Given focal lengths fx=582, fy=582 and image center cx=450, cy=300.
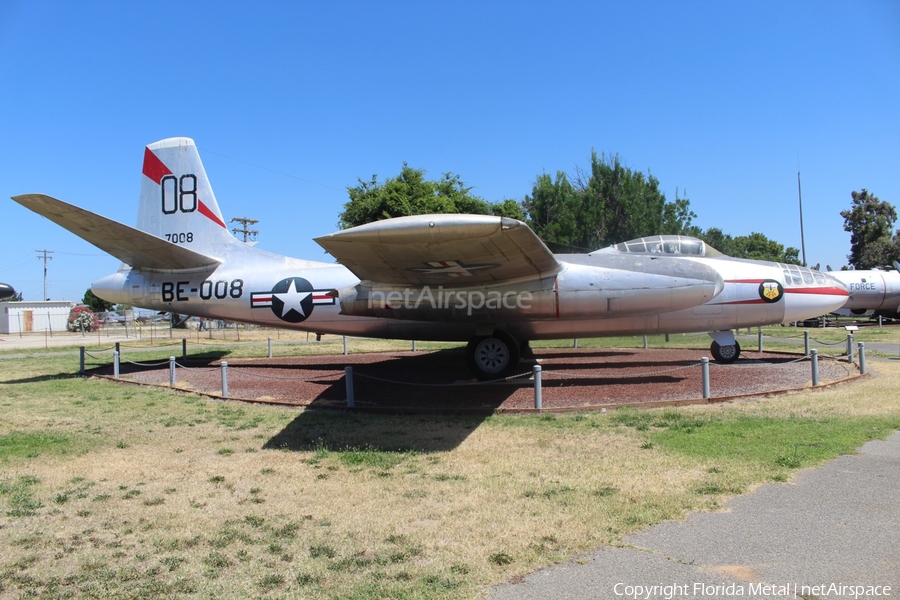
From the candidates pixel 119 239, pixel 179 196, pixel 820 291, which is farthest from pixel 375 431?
pixel 820 291

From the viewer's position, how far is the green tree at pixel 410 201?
35719 millimetres

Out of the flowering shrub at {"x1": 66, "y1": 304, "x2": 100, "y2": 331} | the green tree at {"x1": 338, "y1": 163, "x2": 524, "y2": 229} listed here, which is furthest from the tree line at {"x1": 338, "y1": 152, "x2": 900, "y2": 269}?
the flowering shrub at {"x1": 66, "y1": 304, "x2": 100, "y2": 331}

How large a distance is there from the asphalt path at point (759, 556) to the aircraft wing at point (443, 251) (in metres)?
4.09

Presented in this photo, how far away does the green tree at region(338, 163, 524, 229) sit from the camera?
3572cm

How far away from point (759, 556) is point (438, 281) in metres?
7.77

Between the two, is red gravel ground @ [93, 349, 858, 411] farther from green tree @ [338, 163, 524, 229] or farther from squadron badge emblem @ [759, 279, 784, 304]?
green tree @ [338, 163, 524, 229]

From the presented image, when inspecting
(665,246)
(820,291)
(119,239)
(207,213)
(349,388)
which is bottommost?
(349,388)

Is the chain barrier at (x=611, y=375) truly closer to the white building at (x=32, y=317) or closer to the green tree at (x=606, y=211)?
the green tree at (x=606, y=211)

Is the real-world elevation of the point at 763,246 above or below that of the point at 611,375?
above

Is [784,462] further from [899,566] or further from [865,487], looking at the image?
[899,566]

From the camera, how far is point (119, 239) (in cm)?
1373

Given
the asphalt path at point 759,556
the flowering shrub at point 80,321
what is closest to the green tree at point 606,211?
the asphalt path at point 759,556

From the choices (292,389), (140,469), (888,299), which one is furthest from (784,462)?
(888,299)

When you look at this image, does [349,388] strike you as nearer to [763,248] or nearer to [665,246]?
[665,246]
